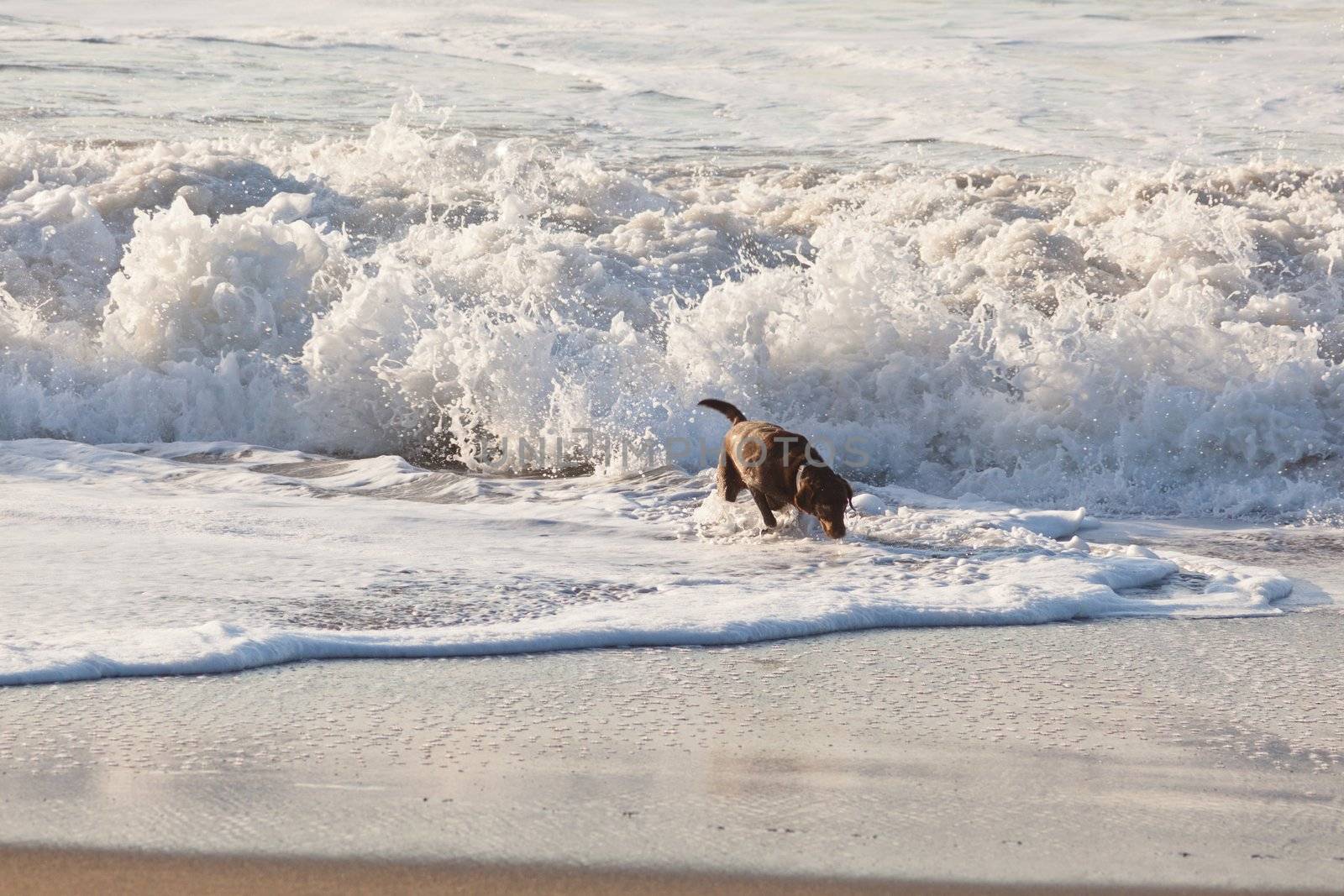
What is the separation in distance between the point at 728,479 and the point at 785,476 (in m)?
0.36

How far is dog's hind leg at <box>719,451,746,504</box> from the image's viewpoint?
5.96 meters

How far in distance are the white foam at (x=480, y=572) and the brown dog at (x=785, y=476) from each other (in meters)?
0.13

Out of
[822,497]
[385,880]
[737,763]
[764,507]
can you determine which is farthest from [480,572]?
[385,880]

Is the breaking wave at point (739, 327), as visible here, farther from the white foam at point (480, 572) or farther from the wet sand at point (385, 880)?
the wet sand at point (385, 880)

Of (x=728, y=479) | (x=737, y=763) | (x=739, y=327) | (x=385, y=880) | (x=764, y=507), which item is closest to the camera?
(x=385, y=880)

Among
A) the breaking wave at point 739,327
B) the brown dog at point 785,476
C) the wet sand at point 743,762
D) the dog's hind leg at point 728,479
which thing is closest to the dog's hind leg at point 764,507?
the brown dog at point 785,476

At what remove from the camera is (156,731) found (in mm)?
3477

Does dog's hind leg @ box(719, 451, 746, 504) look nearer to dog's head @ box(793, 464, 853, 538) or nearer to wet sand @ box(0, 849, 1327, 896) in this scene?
dog's head @ box(793, 464, 853, 538)

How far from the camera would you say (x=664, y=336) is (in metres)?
9.07

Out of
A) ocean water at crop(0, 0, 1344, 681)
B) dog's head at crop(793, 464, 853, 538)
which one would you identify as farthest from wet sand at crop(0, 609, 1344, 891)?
dog's head at crop(793, 464, 853, 538)

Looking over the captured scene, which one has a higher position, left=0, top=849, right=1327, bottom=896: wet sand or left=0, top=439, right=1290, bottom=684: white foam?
left=0, top=849, right=1327, bottom=896: wet sand

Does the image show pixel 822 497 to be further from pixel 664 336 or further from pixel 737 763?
pixel 664 336

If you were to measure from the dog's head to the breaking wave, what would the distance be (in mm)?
1778

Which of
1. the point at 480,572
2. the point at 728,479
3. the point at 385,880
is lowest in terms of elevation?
the point at 480,572
